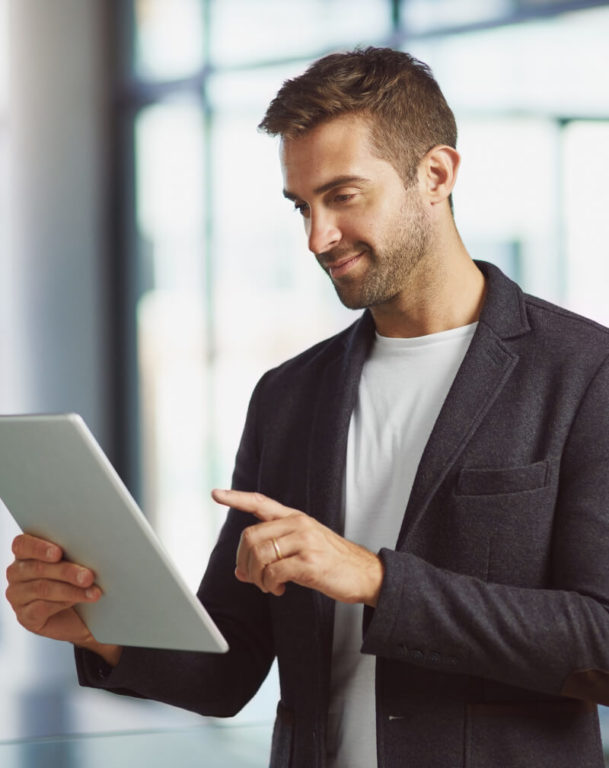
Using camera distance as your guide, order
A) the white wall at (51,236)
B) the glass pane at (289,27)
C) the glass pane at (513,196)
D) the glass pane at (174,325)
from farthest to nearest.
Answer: the glass pane at (174,325)
the white wall at (51,236)
the glass pane at (289,27)
the glass pane at (513,196)

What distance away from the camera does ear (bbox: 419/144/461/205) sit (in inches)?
68.2

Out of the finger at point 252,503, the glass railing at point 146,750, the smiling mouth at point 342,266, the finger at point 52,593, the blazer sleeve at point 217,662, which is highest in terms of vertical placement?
the smiling mouth at point 342,266

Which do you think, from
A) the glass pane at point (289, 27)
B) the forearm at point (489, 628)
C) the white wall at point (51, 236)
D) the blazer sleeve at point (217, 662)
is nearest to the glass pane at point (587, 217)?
the glass pane at point (289, 27)

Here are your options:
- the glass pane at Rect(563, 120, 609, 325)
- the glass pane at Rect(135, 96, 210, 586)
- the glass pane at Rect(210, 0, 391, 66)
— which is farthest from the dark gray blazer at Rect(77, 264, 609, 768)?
the glass pane at Rect(135, 96, 210, 586)

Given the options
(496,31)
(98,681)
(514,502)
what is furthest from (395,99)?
(496,31)

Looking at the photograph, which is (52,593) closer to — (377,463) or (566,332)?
(377,463)

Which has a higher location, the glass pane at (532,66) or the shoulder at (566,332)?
the glass pane at (532,66)

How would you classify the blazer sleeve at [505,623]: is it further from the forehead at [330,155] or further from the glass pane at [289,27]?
the glass pane at [289,27]

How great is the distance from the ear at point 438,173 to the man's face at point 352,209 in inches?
3.1

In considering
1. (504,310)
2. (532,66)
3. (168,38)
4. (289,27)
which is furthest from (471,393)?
(168,38)

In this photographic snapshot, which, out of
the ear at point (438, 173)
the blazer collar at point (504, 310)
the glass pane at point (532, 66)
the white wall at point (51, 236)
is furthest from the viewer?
the white wall at point (51, 236)

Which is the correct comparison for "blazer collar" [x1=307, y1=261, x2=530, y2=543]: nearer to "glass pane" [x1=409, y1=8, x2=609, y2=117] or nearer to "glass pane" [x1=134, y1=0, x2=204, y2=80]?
"glass pane" [x1=409, y1=8, x2=609, y2=117]

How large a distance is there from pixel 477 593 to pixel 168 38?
5.21 metres

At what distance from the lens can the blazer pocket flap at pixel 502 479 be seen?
1443 millimetres
